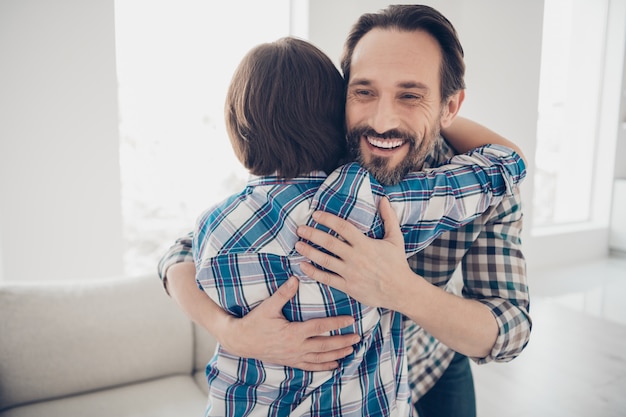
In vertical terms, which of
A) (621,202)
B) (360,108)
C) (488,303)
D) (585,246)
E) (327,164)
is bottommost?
(585,246)

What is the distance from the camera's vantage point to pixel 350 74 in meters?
1.24

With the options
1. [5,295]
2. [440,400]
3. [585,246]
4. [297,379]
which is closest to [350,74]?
[297,379]

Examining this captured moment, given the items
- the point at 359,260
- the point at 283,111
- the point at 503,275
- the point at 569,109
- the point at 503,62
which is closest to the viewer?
the point at 359,260

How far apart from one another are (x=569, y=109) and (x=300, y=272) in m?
5.95

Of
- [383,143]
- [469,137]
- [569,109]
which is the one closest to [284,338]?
[383,143]

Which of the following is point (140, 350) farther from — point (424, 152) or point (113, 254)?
point (424, 152)

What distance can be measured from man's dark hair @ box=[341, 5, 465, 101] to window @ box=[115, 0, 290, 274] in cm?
211

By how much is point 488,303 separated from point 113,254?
7.41 feet

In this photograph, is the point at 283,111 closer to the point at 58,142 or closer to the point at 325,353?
the point at 325,353

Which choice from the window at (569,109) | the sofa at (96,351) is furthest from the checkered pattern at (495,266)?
the window at (569,109)

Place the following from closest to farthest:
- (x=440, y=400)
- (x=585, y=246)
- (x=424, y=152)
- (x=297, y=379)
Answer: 1. (x=297, y=379)
2. (x=424, y=152)
3. (x=440, y=400)
4. (x=585, y=246)

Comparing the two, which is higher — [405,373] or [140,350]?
[405,373]

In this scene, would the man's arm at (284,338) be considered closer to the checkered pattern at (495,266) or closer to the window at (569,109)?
the checkered pattern at (495,266)

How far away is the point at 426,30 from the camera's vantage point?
1237 mm
